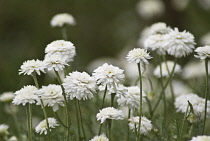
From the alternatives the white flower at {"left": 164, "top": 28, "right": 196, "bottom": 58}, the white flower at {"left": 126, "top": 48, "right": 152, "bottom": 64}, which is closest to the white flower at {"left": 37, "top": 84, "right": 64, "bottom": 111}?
the white flower at {"left": 126, "top": 48, "right": 152, "bottom": 64}

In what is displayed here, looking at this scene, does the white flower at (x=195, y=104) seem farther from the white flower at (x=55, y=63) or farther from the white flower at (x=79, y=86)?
the white flower at (x=55, y=63)

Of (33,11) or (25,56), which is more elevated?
(33,11)

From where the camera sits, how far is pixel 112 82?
1.57 m

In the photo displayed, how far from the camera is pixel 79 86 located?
1560 millimetres

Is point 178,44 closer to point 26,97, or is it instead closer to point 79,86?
point 79,86

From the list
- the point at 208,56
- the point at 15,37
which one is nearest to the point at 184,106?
the point at 208,56

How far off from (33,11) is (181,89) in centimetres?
343

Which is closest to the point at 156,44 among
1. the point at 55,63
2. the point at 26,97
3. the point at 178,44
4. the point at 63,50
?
the point at 178,44

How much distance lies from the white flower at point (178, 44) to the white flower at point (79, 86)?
0.42m

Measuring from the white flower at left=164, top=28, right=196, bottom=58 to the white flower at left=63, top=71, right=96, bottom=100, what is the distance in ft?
1.38

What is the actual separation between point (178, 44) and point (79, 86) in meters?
0.52

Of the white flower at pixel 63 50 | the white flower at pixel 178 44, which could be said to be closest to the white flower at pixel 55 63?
the white flower at pixel 63 50

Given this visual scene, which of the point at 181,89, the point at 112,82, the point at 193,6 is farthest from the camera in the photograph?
the point at 193,6

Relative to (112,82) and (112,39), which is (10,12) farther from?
(112,82)
